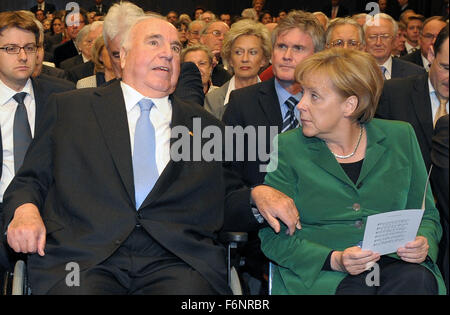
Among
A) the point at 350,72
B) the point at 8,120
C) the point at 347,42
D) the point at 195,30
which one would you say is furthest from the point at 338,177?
the point at 195,30

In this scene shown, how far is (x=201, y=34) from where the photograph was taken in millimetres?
7293

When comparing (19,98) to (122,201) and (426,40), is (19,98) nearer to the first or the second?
(122,201)

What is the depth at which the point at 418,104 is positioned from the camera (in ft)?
10.7

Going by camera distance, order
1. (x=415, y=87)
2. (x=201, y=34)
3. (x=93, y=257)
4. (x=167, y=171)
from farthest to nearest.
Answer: (x=201, y=34) → (x=415, y=87) → (x=167, y=171) → (x=93, y=257)

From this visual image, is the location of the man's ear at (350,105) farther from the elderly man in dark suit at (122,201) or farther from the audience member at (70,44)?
the audience member at (70,44)

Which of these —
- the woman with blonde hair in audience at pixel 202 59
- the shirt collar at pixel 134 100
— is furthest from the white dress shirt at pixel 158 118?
the woman with blonde hair in audience at pixel 202 59

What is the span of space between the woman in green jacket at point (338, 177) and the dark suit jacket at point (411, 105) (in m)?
0.51

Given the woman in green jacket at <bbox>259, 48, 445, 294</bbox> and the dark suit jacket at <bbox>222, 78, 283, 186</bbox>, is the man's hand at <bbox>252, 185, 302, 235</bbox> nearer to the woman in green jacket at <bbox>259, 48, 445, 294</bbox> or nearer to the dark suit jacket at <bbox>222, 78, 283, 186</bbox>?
the woman in green jacket at <bbox>259, 48, 445, 294</bbox>

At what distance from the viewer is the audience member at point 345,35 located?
4.89 m

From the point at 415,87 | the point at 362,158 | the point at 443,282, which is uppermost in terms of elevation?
the point at 415,87
